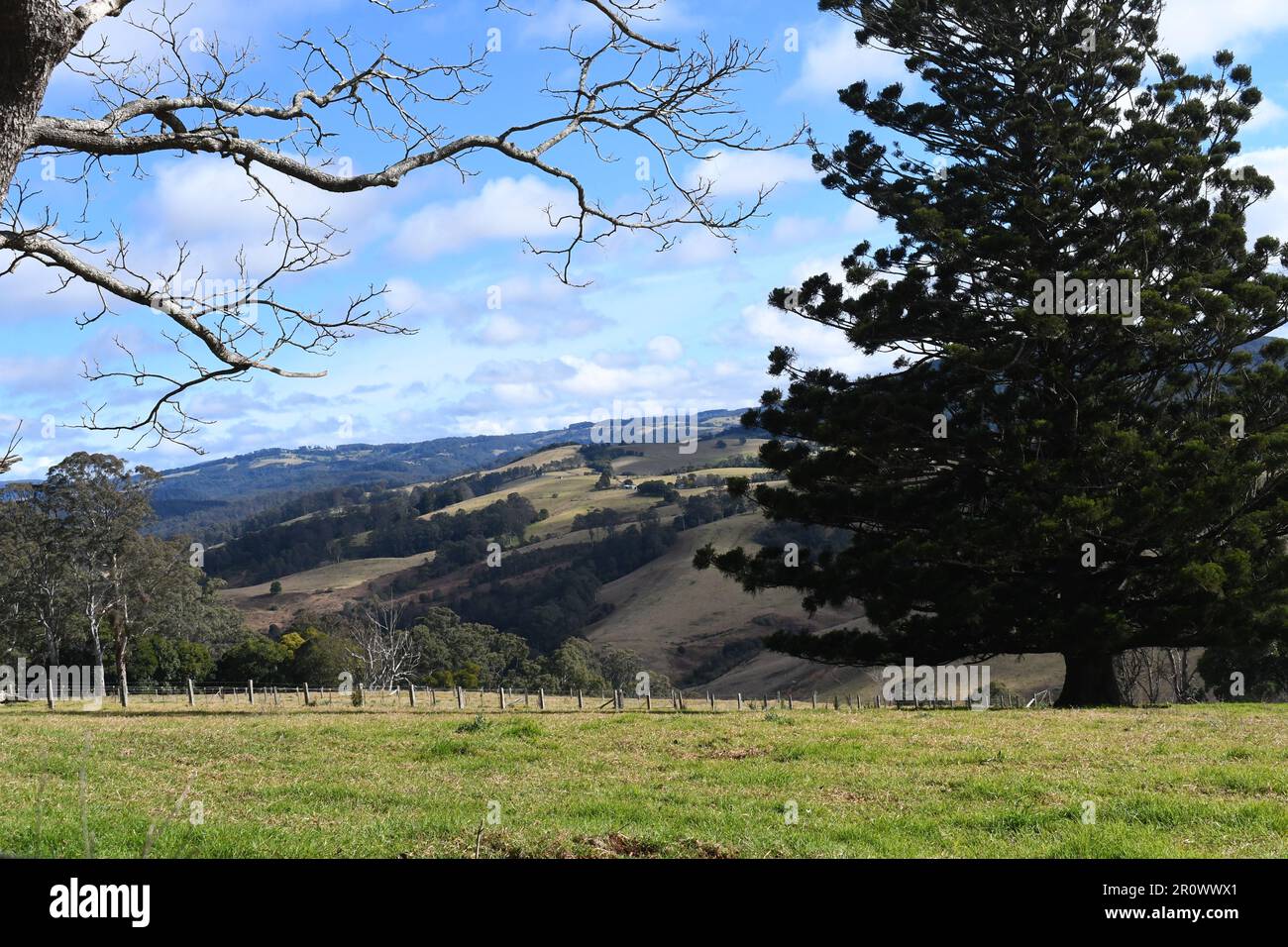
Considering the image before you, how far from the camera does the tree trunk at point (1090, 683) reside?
942 inches

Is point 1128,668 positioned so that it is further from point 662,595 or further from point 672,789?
point 662,595

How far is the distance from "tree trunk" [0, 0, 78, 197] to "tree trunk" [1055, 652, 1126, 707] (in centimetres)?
2311

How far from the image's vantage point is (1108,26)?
2636 cm

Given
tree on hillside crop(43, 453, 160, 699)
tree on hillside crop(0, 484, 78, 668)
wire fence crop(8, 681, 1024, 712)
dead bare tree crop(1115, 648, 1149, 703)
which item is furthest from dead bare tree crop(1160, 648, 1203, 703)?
tree on hillside crop(0, 484, 78, 668)

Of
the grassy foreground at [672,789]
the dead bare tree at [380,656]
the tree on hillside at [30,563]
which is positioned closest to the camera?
the grassy foreground at [672,789]

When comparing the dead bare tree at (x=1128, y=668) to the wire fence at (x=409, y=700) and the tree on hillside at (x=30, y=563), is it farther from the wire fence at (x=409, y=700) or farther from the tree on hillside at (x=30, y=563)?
the tree on hillside at (x=30, y=563)

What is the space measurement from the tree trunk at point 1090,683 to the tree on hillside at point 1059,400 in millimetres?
51

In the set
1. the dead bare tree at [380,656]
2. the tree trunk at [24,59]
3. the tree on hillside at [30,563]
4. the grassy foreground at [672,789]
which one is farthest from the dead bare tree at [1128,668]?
the tree on hillside at [30,563]

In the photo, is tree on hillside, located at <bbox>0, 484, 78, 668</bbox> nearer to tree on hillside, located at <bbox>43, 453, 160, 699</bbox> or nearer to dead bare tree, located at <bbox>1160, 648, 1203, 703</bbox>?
tree on hillside, located at <bbox>43, 453, 160, 699</bbox>

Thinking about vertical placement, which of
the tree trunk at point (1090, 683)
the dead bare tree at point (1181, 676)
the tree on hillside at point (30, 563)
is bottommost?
the dead bare tree at point (1181, 676)

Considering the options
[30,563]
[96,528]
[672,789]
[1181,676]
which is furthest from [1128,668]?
[30,563]

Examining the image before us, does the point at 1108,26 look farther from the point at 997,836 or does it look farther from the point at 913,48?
the point at 997,836
